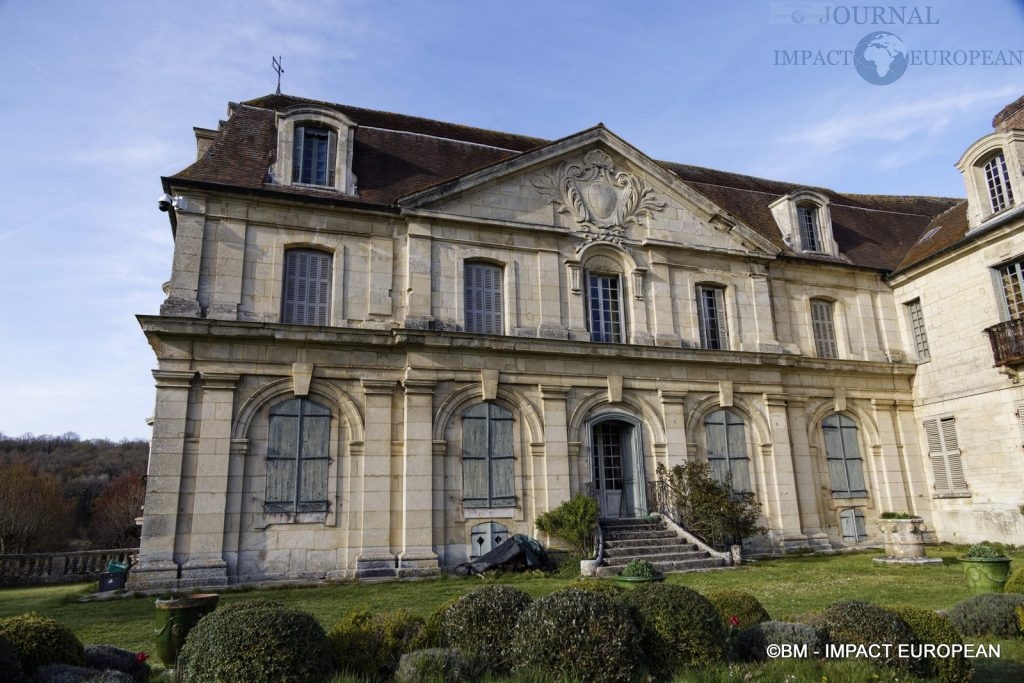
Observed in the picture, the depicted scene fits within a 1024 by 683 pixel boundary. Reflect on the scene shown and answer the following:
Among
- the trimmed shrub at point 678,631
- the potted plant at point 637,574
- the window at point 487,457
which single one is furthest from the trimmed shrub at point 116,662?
the window at point 487,457

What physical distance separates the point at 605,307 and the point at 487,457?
4983 mm

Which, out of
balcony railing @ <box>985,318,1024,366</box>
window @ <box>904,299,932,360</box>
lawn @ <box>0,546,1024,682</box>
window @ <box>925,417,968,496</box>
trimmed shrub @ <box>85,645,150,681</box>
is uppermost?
window @ <box>904,299,932,360</box>

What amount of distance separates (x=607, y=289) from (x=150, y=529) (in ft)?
36.9

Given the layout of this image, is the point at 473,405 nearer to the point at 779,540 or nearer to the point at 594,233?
the point at 594,233

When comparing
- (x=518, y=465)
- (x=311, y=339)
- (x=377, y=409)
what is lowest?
(x=518, y=465)

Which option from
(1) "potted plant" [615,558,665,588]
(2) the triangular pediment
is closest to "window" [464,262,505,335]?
(2) the triangular pediment

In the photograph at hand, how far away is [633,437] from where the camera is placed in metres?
15.8

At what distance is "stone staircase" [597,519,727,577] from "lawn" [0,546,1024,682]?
1.76 feet

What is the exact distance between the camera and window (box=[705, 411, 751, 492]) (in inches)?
647

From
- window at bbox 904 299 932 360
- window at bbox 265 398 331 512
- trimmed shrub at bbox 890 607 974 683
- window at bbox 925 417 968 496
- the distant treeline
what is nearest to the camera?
trimmed shrub at bbox 890 607 974 683

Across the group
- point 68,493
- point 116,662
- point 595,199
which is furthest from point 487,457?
point 68,493

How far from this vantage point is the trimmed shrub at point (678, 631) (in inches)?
214

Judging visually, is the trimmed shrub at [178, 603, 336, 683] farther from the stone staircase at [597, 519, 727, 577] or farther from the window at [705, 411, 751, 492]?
the window at [705, 411, 751, 492]

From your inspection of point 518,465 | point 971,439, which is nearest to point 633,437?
point 518,465
